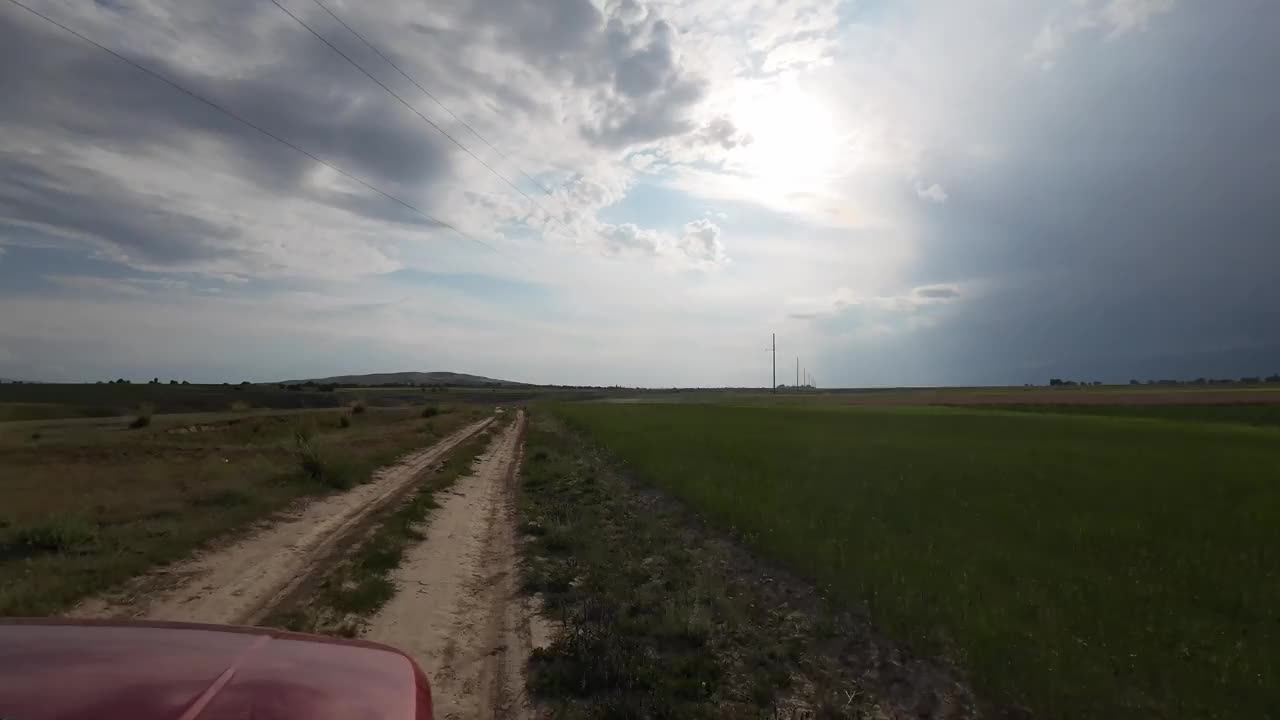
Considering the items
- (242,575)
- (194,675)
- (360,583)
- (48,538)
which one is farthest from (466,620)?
(48,538)

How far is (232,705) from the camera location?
2.39m

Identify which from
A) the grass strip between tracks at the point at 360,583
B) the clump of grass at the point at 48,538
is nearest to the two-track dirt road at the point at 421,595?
the grass strip between tracks at the point at 360,583

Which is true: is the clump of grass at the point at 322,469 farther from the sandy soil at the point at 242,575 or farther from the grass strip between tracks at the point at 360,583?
the grass strip between tracks at the point at 360,583

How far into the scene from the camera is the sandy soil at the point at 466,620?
648 centimetres

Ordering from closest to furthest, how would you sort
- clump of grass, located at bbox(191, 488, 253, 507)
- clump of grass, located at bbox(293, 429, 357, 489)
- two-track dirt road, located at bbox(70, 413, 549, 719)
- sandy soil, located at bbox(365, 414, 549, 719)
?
sandy soil, located at bbox(365, 414, 549, 719)
two-track dirt road, located at bbox(70, 413, 549, 719)
clump of grass, located at bbox(191, 488, 253, 507)
clump of grass, located at bbox(293, 429, 357, 489)

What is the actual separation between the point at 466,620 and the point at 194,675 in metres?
6.53

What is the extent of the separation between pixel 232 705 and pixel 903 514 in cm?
1384

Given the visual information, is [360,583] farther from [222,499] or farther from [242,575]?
[222,499]

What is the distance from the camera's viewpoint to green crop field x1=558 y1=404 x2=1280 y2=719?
662cm

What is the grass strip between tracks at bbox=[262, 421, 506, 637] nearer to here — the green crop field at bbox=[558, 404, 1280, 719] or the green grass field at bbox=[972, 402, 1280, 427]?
the green crop field at bbox=[558, 404, 1280, 719]

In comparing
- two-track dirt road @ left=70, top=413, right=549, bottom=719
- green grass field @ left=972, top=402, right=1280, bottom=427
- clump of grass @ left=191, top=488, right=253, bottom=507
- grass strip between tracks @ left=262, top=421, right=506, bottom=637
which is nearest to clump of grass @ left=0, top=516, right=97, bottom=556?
two-track dirt road @ left=70, top=413, right=549, bottom=719

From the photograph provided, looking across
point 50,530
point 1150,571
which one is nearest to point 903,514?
point 1150,571

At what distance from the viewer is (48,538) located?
11.1 metres

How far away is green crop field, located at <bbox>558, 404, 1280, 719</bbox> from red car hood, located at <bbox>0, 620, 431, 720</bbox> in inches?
243
